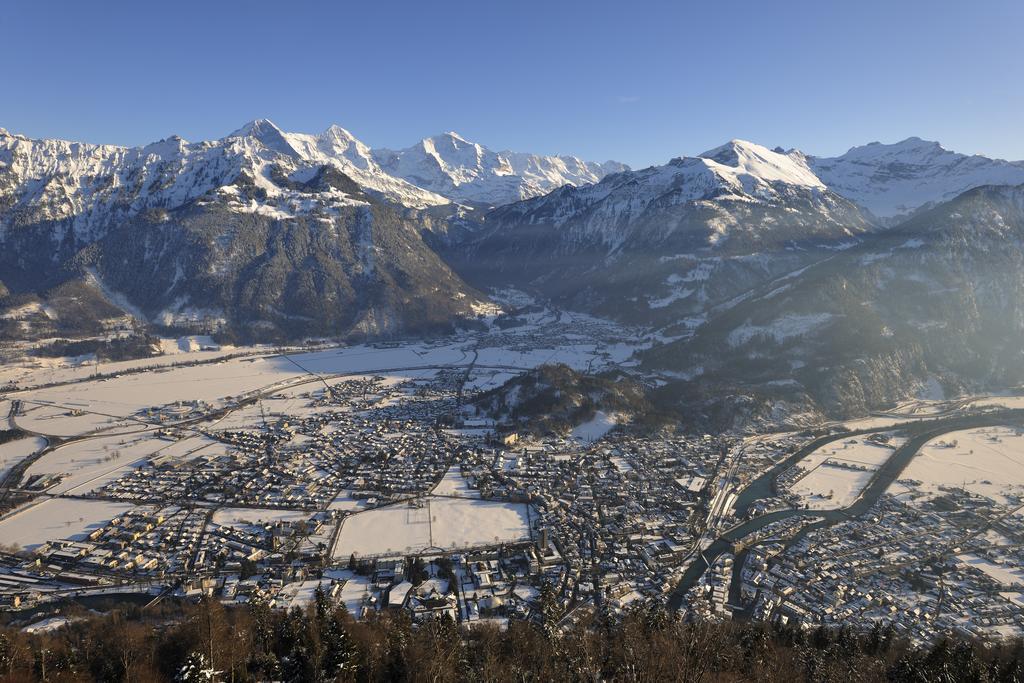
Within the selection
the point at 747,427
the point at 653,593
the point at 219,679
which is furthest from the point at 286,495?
the point at 747,427

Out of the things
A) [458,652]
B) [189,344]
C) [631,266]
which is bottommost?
[458,652]

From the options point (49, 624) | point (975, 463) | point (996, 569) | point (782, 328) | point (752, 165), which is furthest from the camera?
point (752, 165)

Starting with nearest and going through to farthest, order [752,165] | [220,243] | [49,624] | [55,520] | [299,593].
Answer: [49,624] → [299,593] → [55,520] → [220,243] → [752,165]

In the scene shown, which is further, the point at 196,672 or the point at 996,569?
the point at 996,569

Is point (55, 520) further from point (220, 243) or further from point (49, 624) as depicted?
point (220, 243)

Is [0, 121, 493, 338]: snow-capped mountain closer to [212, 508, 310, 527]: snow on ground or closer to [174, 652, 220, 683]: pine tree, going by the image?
[212, 508, 310, 527]: snow on ground

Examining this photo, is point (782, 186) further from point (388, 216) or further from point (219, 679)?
point (219, 679)

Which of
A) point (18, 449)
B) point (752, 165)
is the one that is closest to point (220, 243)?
point (18, 449)

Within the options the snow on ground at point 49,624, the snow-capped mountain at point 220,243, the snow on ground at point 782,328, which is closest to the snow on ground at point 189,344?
the snow-capped mountain at point 220,243
